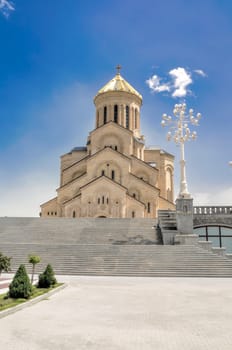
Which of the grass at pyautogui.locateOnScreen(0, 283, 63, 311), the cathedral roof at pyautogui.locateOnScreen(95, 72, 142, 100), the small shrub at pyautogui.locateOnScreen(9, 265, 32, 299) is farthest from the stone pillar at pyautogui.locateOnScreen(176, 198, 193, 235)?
the cathedral roof at pyautogui.locateOnScreen(95, 72, 142, 100)

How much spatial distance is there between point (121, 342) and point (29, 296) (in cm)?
403

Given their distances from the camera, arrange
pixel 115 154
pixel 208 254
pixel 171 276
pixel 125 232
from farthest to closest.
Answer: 1. pixel 115 154
2. pixel 125 232
3. pixel 208 254
4. pixel 171 276

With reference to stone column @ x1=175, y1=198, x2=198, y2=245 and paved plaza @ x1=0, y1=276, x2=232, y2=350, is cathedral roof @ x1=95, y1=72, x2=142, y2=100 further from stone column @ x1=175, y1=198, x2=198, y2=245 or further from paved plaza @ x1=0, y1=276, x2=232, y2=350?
paved plaza @ x1=0, y1=276, x2=232, y2=350

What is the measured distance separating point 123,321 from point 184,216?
43.5ft

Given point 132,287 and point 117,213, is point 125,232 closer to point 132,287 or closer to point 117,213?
point 117,213

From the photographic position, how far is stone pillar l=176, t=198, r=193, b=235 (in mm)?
18953

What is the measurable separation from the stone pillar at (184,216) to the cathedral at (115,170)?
35.5 feet

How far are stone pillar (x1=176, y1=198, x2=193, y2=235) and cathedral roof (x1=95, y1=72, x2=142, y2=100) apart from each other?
22561 millimetres

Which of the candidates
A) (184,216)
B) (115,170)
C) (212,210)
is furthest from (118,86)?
(184,216)

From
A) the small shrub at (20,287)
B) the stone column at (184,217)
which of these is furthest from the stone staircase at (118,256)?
the small shrub at (20,287)

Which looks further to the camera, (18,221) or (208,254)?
(18,221)

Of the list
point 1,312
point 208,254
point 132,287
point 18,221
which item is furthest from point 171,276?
point 18,221

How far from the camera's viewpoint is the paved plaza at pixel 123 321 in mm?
4996

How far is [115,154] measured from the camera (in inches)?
1313
